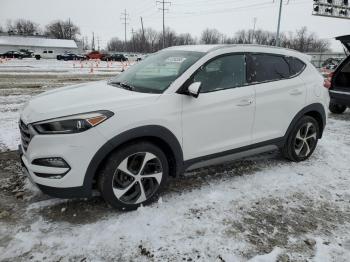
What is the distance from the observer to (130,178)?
11.3ft

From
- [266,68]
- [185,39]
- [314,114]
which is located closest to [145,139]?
[266,68]

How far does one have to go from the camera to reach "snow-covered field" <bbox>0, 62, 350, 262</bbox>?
2.87m

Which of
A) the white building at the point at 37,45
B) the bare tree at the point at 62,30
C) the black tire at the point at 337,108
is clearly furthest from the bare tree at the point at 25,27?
→ the black tire at the point at 337,108

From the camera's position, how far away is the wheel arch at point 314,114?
4762mm

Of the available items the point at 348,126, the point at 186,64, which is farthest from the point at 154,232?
the point at 348,126

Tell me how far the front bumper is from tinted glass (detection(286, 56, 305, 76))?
10.2 ft

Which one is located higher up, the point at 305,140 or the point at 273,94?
the point at 273,94

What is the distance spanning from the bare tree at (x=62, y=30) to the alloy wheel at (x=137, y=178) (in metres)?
119

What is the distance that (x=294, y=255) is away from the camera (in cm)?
289

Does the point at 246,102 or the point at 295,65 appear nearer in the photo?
the point at 246,102

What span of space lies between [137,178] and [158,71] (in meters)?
1.47

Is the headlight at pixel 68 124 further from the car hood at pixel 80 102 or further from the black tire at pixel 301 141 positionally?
the black tire at pixel 301 141

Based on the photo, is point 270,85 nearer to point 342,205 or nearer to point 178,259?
point 342,205

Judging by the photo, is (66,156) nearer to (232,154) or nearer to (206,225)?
(206,225)
